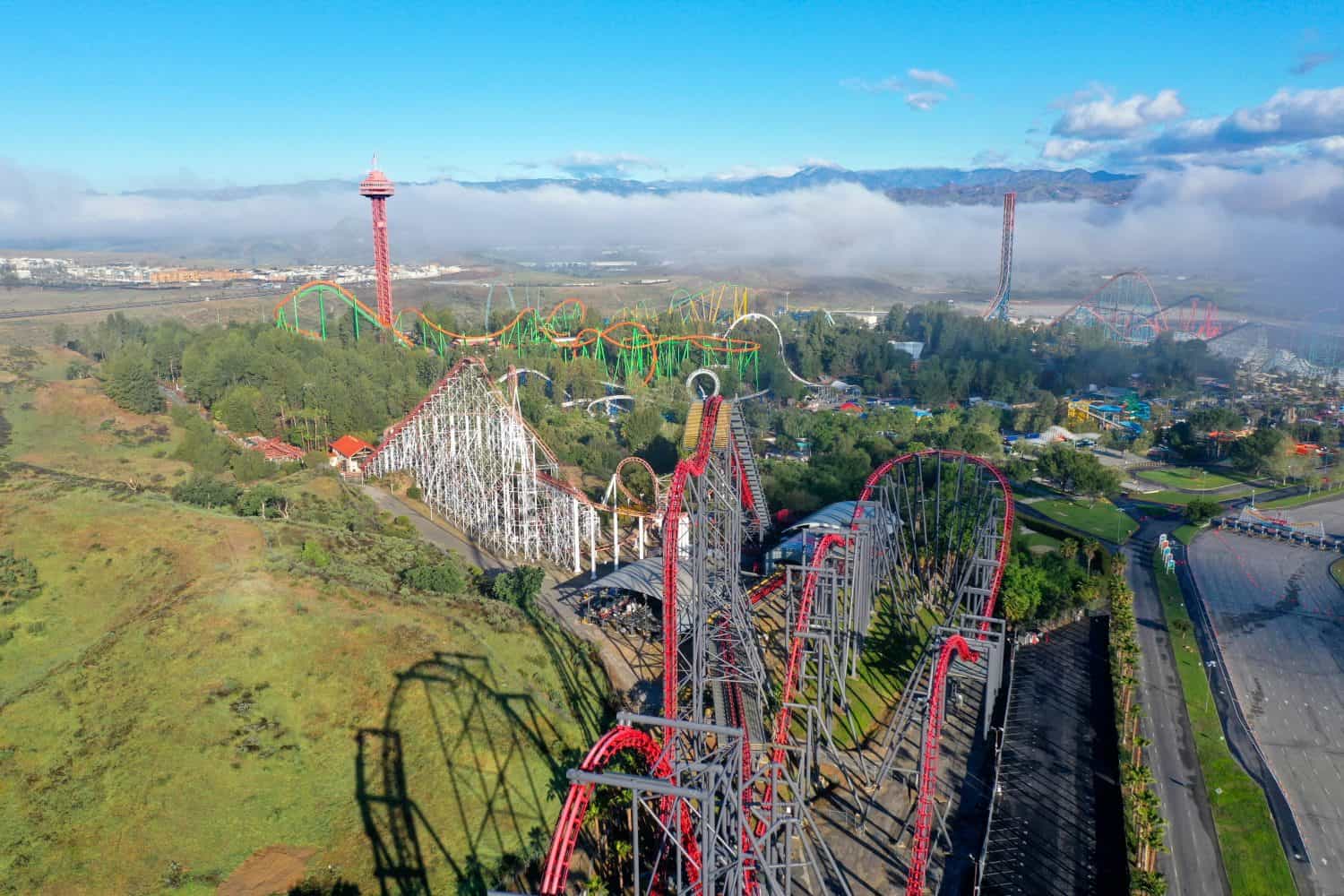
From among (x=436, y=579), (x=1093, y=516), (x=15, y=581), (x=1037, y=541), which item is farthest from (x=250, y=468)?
(x=1093, y=516)

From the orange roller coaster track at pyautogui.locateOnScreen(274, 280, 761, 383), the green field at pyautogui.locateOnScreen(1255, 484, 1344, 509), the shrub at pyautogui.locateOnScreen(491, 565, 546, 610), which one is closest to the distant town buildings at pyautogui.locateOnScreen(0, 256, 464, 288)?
the orange roller coaster track at pyautogui.locateOnScreen(274, 280, 761, 383)

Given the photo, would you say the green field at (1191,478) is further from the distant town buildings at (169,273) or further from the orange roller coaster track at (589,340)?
the distant town buildings at (169,273)

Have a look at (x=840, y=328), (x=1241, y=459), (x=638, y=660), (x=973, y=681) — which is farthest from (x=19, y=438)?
(x=840, y=328)

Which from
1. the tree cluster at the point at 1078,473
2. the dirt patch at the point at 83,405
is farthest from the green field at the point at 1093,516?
the dirt patch at the point at 83,405

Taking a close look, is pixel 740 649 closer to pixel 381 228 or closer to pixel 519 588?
pixel 519 588

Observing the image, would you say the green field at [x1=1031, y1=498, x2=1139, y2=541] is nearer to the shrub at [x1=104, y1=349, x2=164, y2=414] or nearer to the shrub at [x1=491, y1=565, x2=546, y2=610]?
the shrub at [x1=491, y1=565, x2=546, y2=610]

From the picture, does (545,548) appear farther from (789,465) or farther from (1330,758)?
(1330,758)

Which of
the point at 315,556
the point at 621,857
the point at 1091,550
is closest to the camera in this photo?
the point at 621,857
